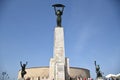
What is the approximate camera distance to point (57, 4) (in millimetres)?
22188

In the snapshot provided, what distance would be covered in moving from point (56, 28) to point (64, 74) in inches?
214

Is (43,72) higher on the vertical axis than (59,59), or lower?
lower

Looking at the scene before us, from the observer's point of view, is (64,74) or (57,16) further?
(57,16)

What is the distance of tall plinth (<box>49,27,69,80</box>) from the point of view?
19.0 metres

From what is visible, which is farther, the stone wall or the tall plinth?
the stone wall

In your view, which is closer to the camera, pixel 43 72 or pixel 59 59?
pixel 59 59

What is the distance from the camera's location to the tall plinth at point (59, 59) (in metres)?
19.0

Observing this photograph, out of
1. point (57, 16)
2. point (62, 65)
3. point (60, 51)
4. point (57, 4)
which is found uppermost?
point (57, 4)

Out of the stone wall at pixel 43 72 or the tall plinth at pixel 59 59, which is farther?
the stone wall at pixel 43 72

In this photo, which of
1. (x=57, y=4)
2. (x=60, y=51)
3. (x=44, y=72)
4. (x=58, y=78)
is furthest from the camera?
(x=44, y=72)

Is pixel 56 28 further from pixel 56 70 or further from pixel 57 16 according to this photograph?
pixel 56 70

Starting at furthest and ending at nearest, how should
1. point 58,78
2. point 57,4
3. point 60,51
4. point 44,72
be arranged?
point 44,72, point 57,4, point 60,51, point 58,78

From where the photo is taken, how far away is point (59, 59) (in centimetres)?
2000

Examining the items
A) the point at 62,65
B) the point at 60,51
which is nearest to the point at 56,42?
the point at 60,51
